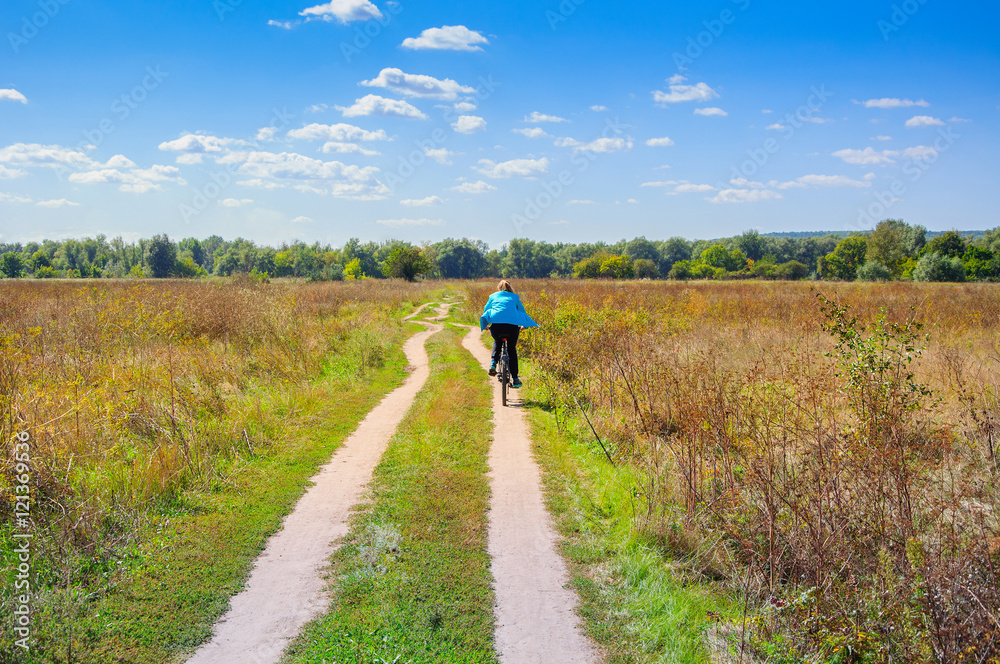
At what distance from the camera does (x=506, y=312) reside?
388 inches

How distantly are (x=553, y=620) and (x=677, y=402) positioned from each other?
9.60ft

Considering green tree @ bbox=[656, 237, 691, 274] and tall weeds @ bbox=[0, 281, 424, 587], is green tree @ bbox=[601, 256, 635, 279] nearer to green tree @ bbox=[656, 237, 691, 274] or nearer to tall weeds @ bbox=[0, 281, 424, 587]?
green tree @ bbox=[656, 237, 691, 274]

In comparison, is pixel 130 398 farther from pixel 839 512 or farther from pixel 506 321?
pixel 839 512

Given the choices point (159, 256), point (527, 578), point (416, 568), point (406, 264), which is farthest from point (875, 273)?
point (159, 256)

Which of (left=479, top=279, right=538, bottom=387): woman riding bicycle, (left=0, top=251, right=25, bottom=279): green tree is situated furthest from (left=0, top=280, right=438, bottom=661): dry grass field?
(left=0, top=251, right=25, bottom=279): green tree

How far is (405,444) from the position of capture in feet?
25.1

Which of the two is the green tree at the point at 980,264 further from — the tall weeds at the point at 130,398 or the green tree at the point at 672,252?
the green tree at the point at 672,252

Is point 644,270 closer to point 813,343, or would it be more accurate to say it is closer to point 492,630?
point 813,343

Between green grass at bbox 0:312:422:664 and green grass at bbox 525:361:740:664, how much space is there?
9.22 feet

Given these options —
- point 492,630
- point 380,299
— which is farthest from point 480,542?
point 380,299

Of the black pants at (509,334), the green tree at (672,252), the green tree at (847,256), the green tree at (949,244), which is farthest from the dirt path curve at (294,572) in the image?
the green tree at (672,252)

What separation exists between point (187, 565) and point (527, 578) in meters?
2.85

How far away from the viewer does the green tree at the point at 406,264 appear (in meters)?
54.4

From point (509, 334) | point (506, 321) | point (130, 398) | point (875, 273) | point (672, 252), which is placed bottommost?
point (130, 398)
